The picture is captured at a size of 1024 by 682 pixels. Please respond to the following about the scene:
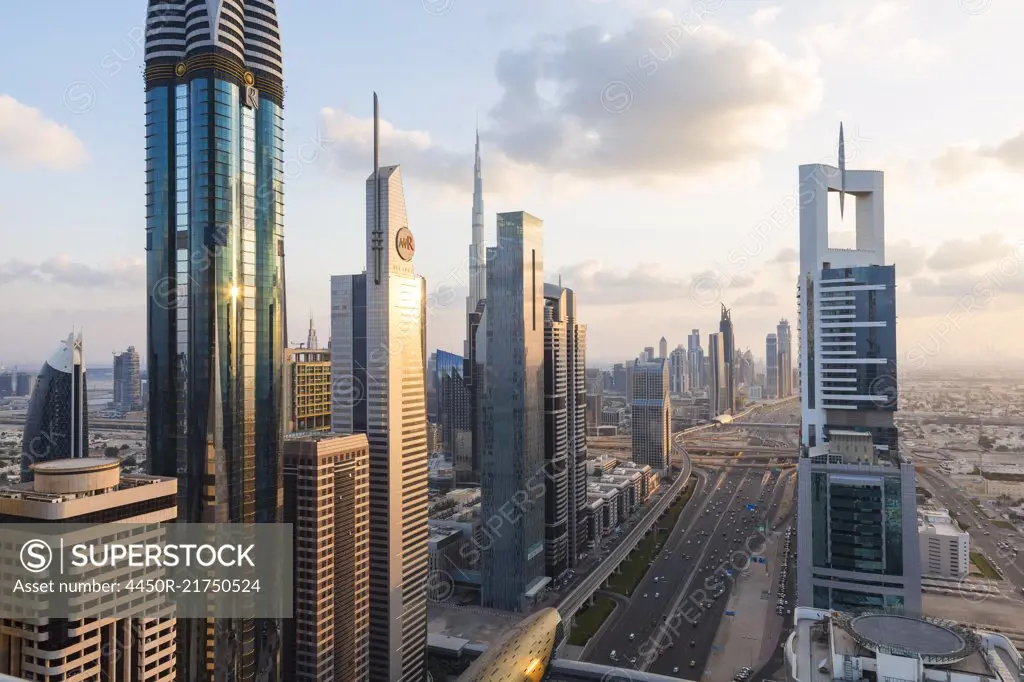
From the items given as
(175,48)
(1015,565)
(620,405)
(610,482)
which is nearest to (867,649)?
(175,48)

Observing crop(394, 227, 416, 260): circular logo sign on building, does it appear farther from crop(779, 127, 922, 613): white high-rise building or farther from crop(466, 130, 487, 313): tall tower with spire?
crop(466, 130, 487, 313): tall tower with spire

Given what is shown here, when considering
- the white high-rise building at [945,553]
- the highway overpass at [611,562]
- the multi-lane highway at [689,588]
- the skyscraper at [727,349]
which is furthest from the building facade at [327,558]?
the skyscraper at [727,349]

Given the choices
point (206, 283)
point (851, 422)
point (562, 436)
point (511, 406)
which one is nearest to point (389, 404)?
point (206, 283)

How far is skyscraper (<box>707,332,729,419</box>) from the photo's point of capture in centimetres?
16338

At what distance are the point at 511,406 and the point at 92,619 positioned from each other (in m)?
34.6

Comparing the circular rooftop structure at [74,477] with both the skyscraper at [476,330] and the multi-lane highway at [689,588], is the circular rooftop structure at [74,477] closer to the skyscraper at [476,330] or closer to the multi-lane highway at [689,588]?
the multi-lane highway at [689,588]

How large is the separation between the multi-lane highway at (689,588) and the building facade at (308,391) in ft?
74.6

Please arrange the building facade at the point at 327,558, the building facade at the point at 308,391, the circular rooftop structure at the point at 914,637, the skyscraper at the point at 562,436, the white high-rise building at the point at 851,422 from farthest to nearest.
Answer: the skyscraper at the point at 562,436 → the building facade at the point at 308,391 → the white high-rise building at the point at 851,422 → the building facade at the point at 327,558 → the circular rooftop structure at the point at 914,637

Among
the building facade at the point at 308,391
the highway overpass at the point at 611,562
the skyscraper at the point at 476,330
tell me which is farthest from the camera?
the skyscraper at the point at 476,330

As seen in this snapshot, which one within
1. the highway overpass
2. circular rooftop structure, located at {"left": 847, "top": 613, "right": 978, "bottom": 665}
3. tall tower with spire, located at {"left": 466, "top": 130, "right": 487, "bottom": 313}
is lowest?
the highway overpass

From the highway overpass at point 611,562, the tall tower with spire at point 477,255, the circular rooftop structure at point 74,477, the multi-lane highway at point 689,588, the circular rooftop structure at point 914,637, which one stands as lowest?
the multi-lane highway at point 689,588

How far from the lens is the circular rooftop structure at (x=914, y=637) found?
22.8m

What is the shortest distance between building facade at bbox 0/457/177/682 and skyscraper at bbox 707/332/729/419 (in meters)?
152
